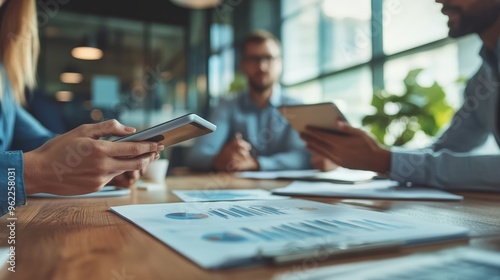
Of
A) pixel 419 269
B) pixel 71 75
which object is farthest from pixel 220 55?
pixel 419 269

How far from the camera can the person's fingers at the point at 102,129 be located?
2.02 feet

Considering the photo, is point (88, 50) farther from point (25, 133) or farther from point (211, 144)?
point (25, 133)

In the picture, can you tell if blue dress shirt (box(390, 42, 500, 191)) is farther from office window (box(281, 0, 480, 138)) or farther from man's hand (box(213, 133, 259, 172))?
man's hand (box(213, 133, 259, 172))

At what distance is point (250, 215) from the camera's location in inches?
21.5

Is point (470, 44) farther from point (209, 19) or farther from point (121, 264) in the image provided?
point (209, 19)

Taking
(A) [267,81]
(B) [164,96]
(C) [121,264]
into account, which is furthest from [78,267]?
(B) [164,96]

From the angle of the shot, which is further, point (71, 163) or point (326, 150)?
point (326, 150)

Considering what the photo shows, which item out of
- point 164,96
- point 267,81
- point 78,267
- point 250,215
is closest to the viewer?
point 78,267

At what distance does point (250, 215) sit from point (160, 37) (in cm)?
522

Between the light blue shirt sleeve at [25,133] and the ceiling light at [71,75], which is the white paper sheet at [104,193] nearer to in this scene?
the light blue shirt sleeve at [25,133]

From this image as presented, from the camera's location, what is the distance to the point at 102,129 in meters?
0.63

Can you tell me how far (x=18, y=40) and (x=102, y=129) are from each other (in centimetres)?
102

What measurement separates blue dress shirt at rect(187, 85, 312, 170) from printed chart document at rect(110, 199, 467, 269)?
117cm

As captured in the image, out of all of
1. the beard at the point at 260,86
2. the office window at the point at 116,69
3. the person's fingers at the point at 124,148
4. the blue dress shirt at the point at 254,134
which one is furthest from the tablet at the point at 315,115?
the office window at the point at 116,69
